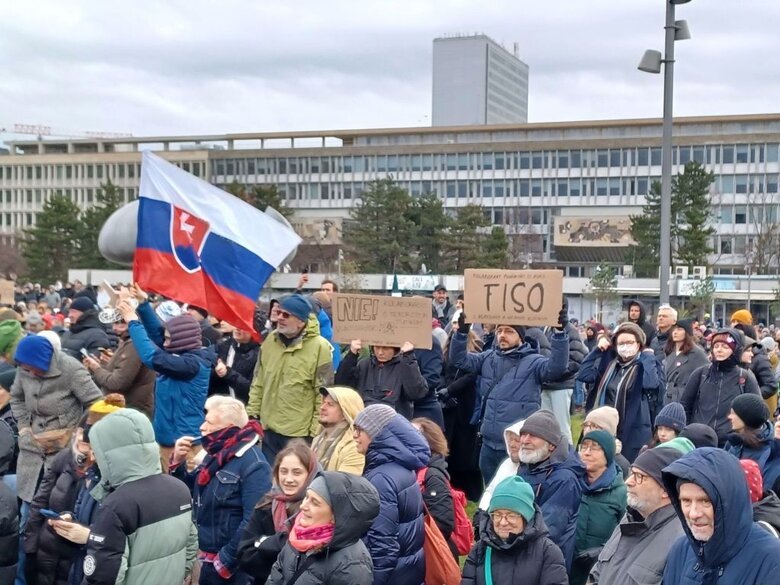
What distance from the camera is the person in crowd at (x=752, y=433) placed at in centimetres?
582

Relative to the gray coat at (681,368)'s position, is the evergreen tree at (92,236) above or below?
above

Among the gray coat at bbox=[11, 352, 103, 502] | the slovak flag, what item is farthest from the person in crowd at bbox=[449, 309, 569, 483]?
the gray coat at bbox=[11, 352, 103, 502]

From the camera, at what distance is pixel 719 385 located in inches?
315

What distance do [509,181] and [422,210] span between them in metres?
23.2

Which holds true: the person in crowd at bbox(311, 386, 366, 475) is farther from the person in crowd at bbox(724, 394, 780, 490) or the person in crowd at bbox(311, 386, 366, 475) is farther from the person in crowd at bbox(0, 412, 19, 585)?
the person in crowd at bbox(724, 394, 780, 490)

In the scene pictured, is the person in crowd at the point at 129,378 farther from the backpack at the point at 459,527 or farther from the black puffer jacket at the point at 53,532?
the backpack at the point at 459,527

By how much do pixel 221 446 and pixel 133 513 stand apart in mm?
803

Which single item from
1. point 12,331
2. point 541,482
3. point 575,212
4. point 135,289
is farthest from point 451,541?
point 575,212

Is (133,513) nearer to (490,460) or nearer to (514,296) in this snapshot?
(490,460)

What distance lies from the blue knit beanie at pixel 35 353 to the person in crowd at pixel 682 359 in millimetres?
5465

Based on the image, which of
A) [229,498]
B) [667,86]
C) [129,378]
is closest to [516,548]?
[229,498]

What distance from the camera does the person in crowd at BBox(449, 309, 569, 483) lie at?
6848 mm

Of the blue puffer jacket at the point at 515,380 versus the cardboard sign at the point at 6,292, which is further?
the cardboard sign at the point at 6,292

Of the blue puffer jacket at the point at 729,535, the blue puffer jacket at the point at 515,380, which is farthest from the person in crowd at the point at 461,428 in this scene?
the blue puffer jacket at the point at 729,535
